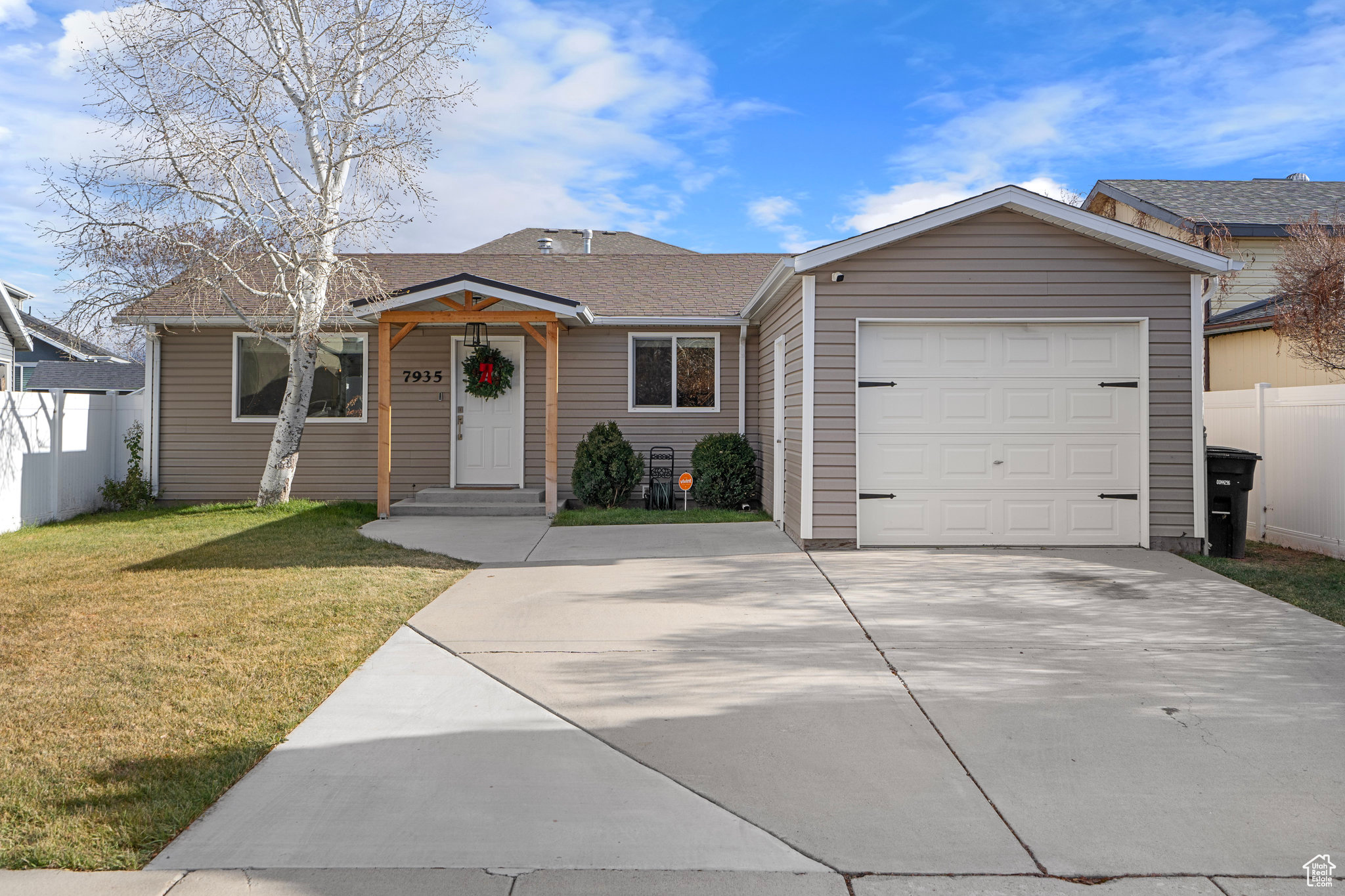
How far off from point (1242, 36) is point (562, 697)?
643 inches

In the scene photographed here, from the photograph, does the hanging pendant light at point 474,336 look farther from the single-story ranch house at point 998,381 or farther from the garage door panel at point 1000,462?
the garage door panel at point 1000,462

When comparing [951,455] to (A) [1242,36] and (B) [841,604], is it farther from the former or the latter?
(A) [1242,36]

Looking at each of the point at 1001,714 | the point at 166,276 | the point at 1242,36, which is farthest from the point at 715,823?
the point at 1242,36

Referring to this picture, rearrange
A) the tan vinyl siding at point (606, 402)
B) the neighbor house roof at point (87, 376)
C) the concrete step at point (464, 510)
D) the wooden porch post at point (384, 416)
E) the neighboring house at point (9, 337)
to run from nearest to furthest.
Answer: the wooden porch post at point (384, 416) < the concrete step at point (464, 510) < the tan vinyl siding at point (606, 402) < the neighboring house at point (9, 337) < the neighbor house roof at point (87, 376)

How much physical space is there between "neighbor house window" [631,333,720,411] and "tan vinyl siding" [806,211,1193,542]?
14.2ft

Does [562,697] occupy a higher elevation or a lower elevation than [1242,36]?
lower

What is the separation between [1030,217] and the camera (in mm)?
8617

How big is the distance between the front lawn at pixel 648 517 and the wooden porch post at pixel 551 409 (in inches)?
12.4

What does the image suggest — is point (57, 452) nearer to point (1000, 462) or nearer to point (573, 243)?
point (1000, 462)

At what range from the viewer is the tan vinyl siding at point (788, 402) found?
9.12 metres

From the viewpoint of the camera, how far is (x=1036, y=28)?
526 inches

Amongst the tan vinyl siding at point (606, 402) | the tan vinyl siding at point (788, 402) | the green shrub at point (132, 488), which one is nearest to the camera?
the tan vinyl siding at point (788, 402)

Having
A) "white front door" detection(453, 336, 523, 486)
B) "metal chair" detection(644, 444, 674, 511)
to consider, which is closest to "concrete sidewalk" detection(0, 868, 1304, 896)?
"metal chair" detection(644, 444, 674, 511)

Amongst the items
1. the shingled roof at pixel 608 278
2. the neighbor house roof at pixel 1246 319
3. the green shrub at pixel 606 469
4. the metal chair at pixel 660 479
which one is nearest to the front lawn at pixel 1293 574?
the neighbor house roof at pixel 1246 319
